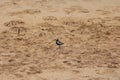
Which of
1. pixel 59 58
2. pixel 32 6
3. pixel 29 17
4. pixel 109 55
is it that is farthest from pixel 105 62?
pixel 32 6

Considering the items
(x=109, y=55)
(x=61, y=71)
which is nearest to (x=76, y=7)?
(x=109, y=55)

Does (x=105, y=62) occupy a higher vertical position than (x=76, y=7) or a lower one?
lower

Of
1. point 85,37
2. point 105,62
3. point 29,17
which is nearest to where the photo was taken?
point 105,62

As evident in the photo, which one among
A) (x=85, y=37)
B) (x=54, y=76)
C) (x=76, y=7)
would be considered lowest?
(x=54, y=76)

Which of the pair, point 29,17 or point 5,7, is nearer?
point 29,17

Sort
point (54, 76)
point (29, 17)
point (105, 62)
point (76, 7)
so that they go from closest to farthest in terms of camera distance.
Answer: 1. point (54, 76)
2. point (105, 62)
3. point (29, 17)
4. point (76, 7)

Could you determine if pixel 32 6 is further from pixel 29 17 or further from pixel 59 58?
pixel 59 58

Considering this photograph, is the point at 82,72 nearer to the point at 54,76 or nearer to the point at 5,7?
the point at 54,76
